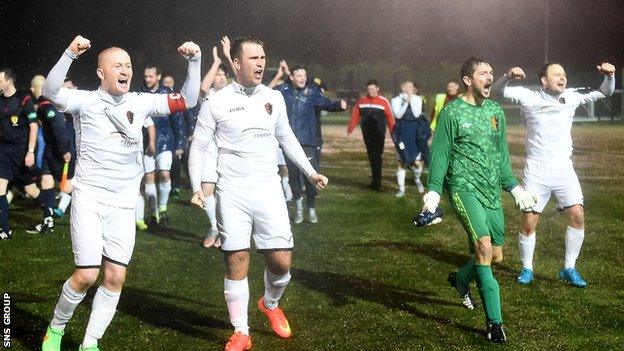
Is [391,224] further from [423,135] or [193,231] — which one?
[423,135]

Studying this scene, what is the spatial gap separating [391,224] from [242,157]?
7.45 meters

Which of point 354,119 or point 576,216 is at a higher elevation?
point 576,216

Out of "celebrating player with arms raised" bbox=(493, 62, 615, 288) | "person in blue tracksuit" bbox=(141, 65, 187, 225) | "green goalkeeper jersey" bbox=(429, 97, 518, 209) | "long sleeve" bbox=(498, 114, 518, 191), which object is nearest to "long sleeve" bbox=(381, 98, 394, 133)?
"person in blue tracksuit" bbox=(141, 65, 187, 225)

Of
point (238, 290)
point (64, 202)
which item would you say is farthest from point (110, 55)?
point (64, 202)

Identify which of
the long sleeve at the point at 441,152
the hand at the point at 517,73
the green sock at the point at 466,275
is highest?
the hand at the point at 517,73

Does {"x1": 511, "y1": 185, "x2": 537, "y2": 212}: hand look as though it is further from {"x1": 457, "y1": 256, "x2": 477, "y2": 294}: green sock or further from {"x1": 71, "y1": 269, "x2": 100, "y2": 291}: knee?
{"x1": 71, "y1": 269, "x2": 100, "y2": 291}: knee

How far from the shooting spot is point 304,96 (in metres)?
14.5

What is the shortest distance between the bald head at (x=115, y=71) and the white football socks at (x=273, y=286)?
2001 mm

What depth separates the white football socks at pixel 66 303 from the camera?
22.6ft

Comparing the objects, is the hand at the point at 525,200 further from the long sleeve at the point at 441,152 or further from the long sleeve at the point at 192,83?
the long sleeve at the point at 192,83

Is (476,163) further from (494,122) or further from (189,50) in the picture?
(189,50)

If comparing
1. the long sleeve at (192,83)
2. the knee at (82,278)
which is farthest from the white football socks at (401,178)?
the knee at (82,278)

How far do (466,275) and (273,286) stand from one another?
72.8 inches

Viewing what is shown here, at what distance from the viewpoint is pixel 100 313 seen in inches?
274
